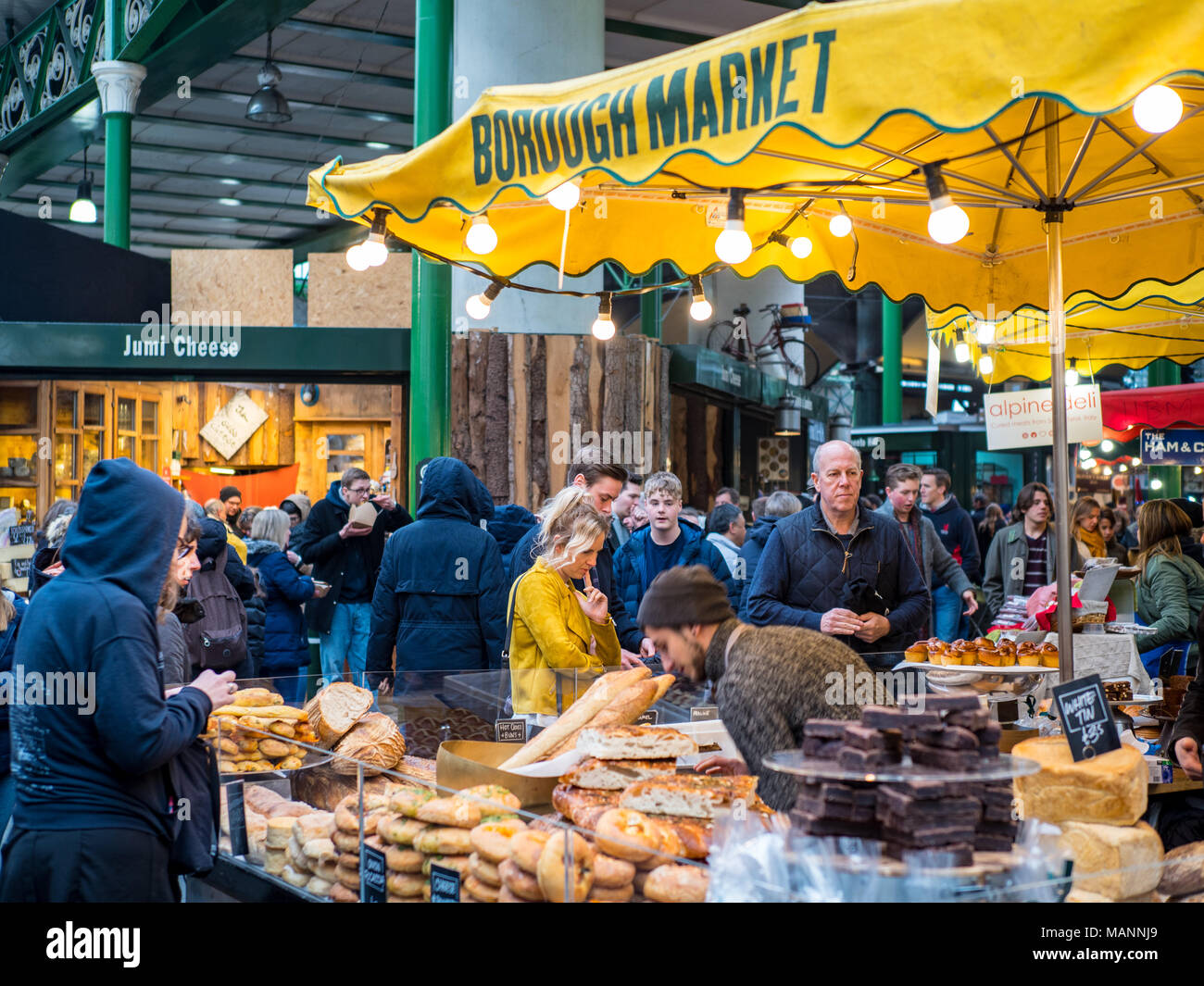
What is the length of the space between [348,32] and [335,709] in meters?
13.4

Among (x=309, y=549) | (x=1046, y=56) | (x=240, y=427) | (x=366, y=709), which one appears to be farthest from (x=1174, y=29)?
(x=240, y=427)

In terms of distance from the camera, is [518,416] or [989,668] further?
[518,416]

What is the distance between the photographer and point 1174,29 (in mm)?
2529

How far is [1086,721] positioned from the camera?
2754mm

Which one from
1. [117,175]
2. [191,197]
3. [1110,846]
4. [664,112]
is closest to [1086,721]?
[1110,846]

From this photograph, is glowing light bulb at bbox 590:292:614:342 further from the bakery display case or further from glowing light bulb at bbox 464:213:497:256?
the bakery display case

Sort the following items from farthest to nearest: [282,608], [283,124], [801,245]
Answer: [283,124]
[282,608]
[801,245]

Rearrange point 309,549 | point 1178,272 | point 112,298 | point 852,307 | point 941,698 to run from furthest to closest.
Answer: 1. point 852,307
2. point 112,298
3. point 309,549
4. point 1178,272
5. point 941,698

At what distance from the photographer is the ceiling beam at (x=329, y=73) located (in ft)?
54.4

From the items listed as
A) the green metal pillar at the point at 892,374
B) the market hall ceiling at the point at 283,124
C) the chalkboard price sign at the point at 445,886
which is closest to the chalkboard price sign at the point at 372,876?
the chalkboard price sign at the point at 445,886

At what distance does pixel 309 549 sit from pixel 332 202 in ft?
13.9

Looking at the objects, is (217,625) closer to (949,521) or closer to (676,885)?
(676,885)

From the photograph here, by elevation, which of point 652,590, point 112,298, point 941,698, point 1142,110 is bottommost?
point 941,698
